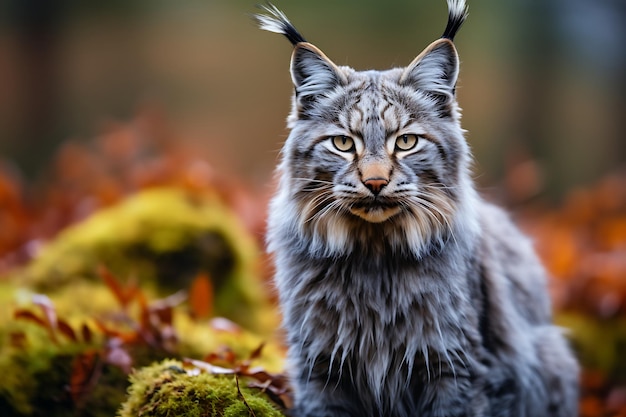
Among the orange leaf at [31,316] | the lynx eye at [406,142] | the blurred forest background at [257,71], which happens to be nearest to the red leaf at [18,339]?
the orange leaf at [31,316]

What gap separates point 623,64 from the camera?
12641 millimetres

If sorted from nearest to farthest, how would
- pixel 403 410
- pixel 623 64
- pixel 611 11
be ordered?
pixel 403 410
pixel 611 11
pixel 623 64

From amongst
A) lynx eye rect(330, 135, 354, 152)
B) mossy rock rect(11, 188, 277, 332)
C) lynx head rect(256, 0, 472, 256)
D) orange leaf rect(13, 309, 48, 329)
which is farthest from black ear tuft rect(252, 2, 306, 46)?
mossy rock rect(11, 188, 277, 332)

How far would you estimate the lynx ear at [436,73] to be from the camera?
3760mm

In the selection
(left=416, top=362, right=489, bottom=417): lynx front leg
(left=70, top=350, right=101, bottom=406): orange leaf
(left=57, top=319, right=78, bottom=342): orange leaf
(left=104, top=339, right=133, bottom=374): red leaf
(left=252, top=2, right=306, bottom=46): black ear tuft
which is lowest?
(left=70, top=350, right=101, bottom=406): orange leaf

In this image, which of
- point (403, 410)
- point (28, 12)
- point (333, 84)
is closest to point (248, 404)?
point (403, 410)

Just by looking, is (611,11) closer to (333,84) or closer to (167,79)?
(167,79)

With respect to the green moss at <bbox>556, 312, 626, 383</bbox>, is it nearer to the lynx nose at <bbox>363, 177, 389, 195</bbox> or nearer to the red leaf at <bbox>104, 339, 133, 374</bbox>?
the lynx nose at <bbox>363, 177, 389, 195</bbox>

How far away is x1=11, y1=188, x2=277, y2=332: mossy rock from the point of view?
5766 millimetres

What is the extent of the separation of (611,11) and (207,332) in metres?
10.0

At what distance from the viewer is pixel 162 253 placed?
19.2 feet

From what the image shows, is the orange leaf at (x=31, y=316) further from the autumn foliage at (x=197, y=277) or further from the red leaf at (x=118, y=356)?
the red leaf at (x=118, y=356)

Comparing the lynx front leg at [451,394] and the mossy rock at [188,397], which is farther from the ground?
the lynx front leg at [451,394]

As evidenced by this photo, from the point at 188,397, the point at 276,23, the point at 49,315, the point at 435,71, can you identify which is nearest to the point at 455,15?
the point at 435,71
